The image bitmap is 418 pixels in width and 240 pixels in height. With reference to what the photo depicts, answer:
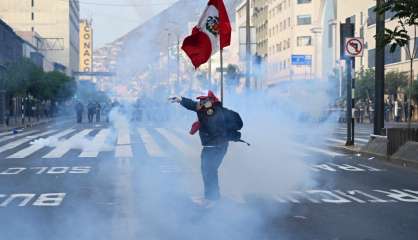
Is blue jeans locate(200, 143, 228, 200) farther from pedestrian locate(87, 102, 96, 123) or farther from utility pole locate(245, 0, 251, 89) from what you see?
pedestrian locate(87, 102, 96, 123)

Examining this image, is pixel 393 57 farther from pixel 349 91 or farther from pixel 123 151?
pixel 123 151

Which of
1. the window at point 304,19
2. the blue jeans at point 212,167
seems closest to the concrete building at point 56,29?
the window at point 304,19

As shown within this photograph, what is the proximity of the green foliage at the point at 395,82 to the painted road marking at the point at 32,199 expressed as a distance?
48.0 m

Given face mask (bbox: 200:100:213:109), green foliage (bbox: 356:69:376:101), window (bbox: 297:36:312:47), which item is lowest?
face mask (bbox: 200:100:213:109)

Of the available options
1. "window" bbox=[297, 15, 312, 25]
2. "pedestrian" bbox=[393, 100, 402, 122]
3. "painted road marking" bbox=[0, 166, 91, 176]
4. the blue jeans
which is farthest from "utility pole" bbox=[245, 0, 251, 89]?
"window" bbox=[297, 15, 312, 25]

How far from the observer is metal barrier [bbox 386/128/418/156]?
19094mm

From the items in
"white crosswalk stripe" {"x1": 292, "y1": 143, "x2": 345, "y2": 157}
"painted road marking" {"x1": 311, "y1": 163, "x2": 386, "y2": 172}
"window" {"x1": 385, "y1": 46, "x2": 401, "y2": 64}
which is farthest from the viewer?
"window" {"x1": 385, "y1": 46, "x2": 401, "y2": 64}

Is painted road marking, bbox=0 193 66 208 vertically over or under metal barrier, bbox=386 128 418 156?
under

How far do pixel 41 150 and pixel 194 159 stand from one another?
6.46 m

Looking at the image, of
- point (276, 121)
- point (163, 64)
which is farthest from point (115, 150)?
point (163, 64)

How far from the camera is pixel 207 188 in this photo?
11172mm

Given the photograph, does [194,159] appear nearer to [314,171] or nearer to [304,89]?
[314,171]

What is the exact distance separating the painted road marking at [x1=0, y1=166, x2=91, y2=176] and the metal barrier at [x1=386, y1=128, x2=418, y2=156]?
843cm

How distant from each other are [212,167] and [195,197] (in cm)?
72
